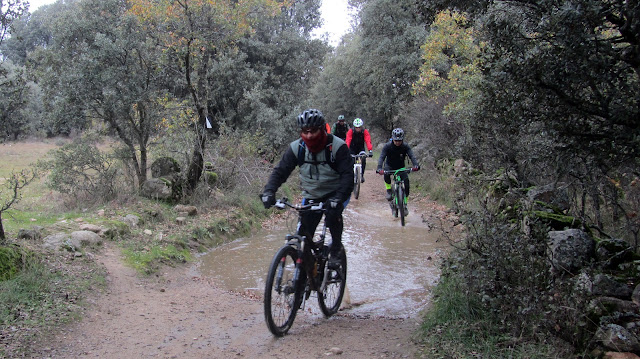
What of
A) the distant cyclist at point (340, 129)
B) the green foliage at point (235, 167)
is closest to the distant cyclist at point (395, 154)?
the distant cyclist at point (340, 129)

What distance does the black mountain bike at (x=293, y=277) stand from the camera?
15.6ft

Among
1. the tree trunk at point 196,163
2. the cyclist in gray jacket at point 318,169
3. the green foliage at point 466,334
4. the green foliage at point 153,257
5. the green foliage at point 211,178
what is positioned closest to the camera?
the green foliage at point 466,334

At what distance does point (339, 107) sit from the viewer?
134 ft

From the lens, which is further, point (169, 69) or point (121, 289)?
point (169, 69)

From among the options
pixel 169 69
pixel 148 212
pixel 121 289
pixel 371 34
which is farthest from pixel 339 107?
pixel 121 289

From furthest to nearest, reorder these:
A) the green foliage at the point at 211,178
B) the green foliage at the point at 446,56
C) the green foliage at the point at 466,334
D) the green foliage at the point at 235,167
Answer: the green foliage at the point at 446,56 < the green foliage at the point at 235,167 < the green foliage at the point at 211,178 < the green foliage at the point at 466,334

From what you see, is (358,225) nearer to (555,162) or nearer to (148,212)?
(148,212)

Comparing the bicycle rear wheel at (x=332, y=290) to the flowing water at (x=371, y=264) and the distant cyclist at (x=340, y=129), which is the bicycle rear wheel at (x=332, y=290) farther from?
the distant cyclist at (x=340, y=129)

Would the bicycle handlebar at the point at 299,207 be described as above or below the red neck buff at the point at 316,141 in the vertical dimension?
below

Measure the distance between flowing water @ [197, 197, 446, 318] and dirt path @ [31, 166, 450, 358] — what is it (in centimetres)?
55

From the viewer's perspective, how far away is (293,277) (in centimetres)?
500

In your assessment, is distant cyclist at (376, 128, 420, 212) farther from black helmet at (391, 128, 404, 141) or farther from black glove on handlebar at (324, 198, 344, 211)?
black glove on handlebar at (324, 198, 344, 211)

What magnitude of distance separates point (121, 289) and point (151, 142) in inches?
267

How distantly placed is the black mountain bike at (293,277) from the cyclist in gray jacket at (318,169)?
0.15 m
